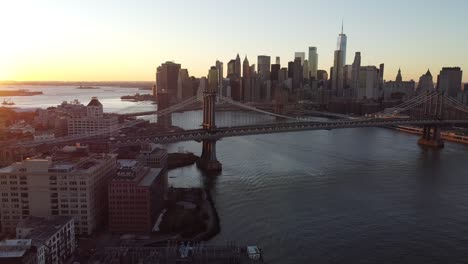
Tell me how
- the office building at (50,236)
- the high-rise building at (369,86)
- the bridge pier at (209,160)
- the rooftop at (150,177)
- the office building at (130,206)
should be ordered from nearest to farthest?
the office building at (50,236) → the office building at (130,206) → the rooftop at (150,177) → the bridge pier at (209,160) → the high-rise building at (369,86)

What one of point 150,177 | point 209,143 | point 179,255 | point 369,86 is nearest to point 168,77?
point 369,86

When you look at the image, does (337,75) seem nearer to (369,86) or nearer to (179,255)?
(369,86)

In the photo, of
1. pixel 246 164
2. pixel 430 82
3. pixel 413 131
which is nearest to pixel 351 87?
pixel 430 82

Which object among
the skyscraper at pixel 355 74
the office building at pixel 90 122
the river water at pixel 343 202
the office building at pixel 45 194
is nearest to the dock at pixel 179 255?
the river water at pixel 343 202

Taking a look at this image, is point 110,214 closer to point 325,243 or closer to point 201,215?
point 201,215

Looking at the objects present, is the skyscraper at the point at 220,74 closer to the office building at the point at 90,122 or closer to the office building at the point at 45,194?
the office building at the point at 90,122

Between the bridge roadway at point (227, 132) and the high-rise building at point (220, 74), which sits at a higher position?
the high-rise building at point (220, 74)
